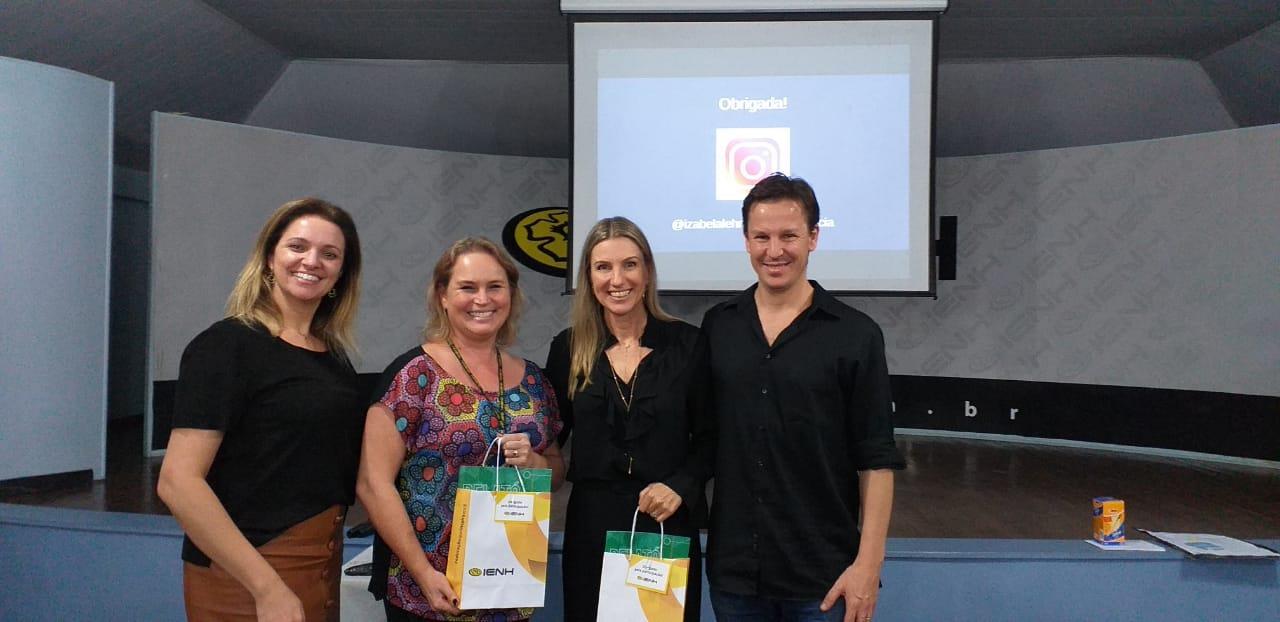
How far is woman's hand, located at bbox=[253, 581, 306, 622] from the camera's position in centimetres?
140

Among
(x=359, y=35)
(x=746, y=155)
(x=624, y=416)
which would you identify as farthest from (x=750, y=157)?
(x=624, y=416)

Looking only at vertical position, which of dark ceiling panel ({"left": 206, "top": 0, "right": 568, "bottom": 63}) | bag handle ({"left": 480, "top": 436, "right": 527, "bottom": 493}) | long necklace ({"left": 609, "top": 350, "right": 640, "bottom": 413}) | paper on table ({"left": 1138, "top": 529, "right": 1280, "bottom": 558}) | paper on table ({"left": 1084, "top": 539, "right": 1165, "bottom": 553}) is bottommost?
paper on table ({"left": 1084, "top": 539, "right": 1165, "bottom": 553})

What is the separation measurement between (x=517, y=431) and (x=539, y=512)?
0.16 meters

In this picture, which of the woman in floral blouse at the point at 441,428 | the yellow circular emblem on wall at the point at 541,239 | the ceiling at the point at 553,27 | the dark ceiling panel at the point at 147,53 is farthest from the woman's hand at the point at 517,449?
the yellow circular emblem on wall at the point at 541,239

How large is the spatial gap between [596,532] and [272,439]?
616 mm

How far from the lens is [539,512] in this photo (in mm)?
1525

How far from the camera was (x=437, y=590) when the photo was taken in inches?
59.2

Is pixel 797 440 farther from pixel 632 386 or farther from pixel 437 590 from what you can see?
pixel 437 590

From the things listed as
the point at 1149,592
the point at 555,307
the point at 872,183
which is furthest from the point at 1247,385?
the point at 555,307

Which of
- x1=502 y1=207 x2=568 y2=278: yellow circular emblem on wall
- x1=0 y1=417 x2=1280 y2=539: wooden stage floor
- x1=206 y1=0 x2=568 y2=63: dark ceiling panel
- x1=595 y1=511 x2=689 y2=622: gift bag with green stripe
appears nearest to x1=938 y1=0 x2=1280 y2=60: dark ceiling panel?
x1=206 y1=0 x2=568 y2=63: dark ceiling panel

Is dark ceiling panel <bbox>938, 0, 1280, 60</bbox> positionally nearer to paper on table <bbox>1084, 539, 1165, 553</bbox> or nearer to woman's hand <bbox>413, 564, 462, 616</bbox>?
paper on table <bbox>1084, 539, 1165, 553</bbox>

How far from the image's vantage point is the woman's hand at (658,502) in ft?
5.10

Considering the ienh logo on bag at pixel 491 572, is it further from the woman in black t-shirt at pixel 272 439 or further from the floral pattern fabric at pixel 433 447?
the woman in black t-shirt at pixel 272 439

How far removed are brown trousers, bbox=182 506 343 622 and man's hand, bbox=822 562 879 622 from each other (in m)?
0.94
